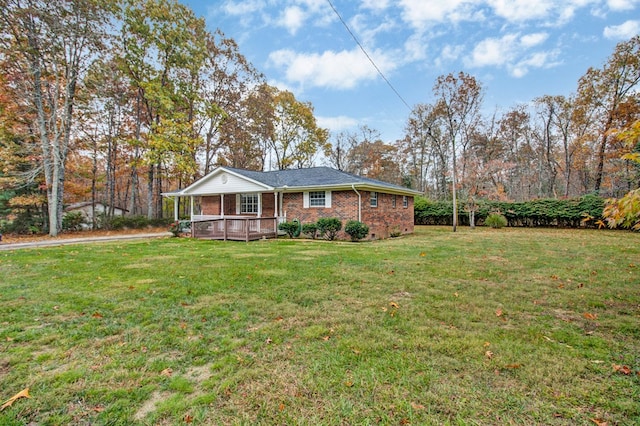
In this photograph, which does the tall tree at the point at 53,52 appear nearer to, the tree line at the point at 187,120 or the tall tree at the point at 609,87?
the tree line at the point at 187,120

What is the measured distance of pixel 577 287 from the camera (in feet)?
17.1

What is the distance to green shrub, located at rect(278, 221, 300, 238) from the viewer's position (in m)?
14.0

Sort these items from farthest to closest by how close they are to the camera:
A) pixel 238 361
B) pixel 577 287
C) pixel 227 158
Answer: pixel 227 158 → pixel 577 287 → pixel 238 361

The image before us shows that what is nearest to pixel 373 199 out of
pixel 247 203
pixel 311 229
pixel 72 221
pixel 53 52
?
pixel 311 229

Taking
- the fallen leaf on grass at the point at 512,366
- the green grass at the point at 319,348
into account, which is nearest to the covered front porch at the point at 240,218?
the green grass at the point at 319,348

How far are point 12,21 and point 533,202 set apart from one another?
30.9m

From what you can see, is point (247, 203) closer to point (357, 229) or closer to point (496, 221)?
point (357, 229)

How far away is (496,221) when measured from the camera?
20344 millimetres

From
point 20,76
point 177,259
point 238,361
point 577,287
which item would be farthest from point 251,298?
point 20,76

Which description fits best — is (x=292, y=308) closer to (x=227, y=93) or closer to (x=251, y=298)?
(x=251, y=298)

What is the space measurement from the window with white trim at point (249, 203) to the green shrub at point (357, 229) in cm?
610

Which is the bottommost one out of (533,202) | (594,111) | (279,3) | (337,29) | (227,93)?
(533,202)

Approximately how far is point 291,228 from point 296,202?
1485 mm

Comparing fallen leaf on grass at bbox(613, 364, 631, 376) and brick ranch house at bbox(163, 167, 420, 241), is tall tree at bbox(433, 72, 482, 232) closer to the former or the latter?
brick ranch house at bbox(163, 167, 420, 241)
